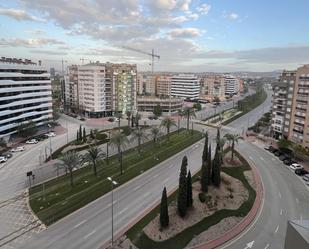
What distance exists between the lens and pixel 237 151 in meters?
69.4

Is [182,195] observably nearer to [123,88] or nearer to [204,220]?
[204,220]

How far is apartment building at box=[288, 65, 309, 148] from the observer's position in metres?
69.9

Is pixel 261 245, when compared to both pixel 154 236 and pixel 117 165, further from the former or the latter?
pixel 117 165

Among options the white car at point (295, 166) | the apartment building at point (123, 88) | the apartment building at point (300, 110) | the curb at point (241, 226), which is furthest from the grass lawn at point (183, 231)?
the apartment building at point (123, 88)

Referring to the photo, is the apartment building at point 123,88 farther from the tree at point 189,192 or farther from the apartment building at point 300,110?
the tree at point 189,192

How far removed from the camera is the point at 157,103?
131m

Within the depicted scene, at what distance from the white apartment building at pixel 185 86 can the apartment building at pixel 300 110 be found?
102409 mm

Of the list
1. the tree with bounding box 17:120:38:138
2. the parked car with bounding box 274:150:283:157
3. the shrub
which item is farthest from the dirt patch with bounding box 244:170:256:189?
the tree with bounding box 17:120:38:138

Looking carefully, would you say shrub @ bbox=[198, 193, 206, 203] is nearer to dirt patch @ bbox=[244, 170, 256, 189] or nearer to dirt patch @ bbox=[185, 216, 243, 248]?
dirt patch @ bbox=[185, 216, 243, 248]

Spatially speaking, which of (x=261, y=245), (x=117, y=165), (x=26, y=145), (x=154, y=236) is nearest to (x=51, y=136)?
(x=26, y=145)

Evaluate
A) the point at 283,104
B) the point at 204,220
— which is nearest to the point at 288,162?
the point at 283,104

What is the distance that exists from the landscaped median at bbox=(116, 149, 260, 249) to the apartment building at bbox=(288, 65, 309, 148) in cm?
3117

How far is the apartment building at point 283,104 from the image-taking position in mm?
76188

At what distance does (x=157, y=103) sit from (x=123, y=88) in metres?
19.4
